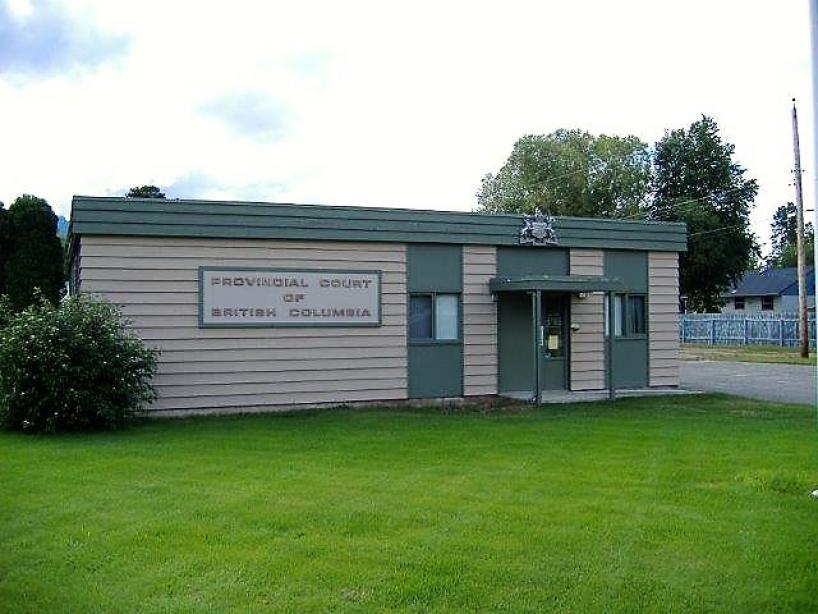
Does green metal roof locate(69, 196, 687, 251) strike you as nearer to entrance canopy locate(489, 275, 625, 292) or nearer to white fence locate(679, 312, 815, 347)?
entrance canopy locate(489, 275, 625, 292)

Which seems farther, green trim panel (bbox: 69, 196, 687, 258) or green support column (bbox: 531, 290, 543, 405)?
green support column (bbox: 531, 290, 543, 405)

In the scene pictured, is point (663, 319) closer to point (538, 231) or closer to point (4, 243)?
point (538, 231)

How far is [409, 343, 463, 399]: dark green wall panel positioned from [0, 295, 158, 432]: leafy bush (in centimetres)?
515

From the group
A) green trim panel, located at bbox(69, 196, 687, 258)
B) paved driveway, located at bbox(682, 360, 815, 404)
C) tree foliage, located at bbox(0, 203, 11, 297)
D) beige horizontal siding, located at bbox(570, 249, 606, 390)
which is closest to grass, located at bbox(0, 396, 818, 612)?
green trim panel, located at bbox(69, 196, 687, 258)

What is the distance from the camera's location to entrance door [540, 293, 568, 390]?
17.2 metres

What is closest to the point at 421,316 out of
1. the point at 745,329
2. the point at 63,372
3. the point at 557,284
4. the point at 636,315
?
the point at 557,284

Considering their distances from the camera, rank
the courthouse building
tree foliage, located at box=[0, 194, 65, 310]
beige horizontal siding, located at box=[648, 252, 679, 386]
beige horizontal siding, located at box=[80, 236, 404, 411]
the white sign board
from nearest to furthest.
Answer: beige horizontal siding, located at box=[80, 236, 404, 411] → the courthouse building → the white sign board → beige horizontal siding, located at box=[648, 252, 679, 386] → tree foliage, located at box=[0, 194, 65, 310]

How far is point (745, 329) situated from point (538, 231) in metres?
32.6

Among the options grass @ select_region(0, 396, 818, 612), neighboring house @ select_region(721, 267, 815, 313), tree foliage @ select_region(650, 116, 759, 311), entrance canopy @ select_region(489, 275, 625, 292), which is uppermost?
tree foliage @ select_region(650, 116, 759, 311)

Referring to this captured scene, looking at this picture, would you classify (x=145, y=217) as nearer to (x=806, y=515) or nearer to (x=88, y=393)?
(x=88, y=393)

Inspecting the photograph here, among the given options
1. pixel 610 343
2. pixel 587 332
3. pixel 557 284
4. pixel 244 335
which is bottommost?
pixel 610 343

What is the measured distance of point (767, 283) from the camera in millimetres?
63938

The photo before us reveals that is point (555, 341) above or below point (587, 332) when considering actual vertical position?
below

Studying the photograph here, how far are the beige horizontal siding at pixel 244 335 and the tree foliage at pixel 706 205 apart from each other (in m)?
39.3
